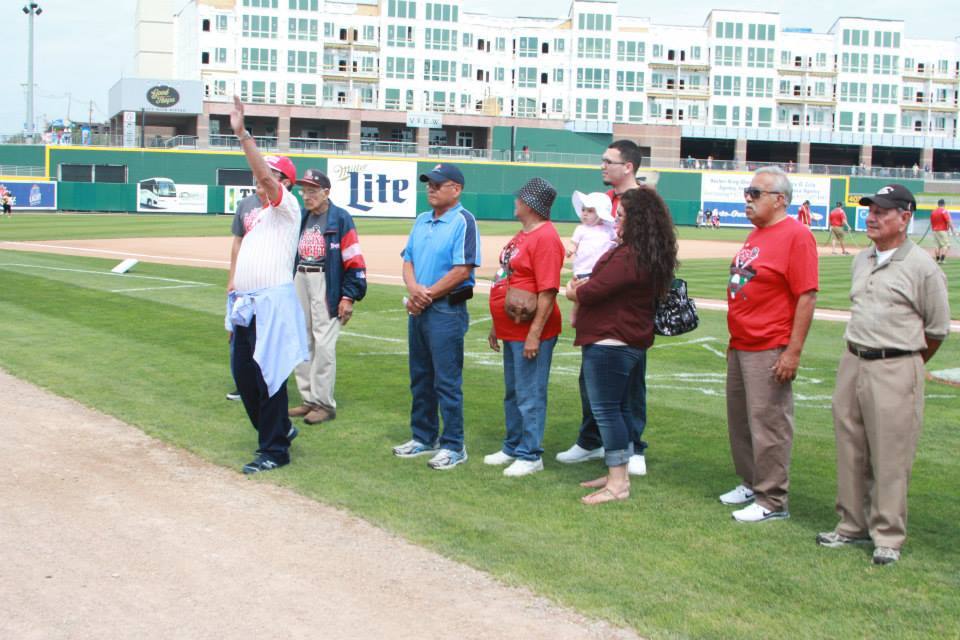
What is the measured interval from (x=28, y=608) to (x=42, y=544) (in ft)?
3.00

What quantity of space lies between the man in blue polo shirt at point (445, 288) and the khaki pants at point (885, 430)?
2684mm

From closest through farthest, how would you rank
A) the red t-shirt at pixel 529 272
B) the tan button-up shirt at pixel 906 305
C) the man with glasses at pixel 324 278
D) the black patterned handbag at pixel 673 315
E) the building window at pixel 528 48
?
1. the tan button-up shirt at pixel 906 305
2. the black patterned handbag at pixel 673 315
3. the red t-shirt at pixel 529 272
4. the man with glasses at pixel 324 278
5. the building window at pixel 528 48

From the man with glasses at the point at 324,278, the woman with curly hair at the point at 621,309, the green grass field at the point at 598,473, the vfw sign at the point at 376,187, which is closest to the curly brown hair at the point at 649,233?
the woman with curly hair at the point at 621,309

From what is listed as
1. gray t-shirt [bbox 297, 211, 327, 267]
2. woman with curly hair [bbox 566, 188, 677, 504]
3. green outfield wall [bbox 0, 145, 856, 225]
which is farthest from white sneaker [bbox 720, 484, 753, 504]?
green outfield wall [bbox 0, 145, 856, 225]

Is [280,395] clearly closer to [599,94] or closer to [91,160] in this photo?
[91,160]

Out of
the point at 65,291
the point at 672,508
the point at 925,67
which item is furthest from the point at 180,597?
the point at 925,67

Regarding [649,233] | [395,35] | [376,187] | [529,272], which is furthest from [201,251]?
[395,35]

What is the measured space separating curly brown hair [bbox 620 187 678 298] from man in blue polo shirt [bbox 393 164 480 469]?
1.28 metres

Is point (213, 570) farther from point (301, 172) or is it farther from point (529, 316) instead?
point (301, 172)

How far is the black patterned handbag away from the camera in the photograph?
6.57 metres

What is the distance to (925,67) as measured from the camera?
101m

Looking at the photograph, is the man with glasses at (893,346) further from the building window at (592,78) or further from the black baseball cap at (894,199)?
the building window at (592,78)

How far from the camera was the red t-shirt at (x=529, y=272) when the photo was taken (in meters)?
6.79

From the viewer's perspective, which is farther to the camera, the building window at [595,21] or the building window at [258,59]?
the building window at [595,21]
